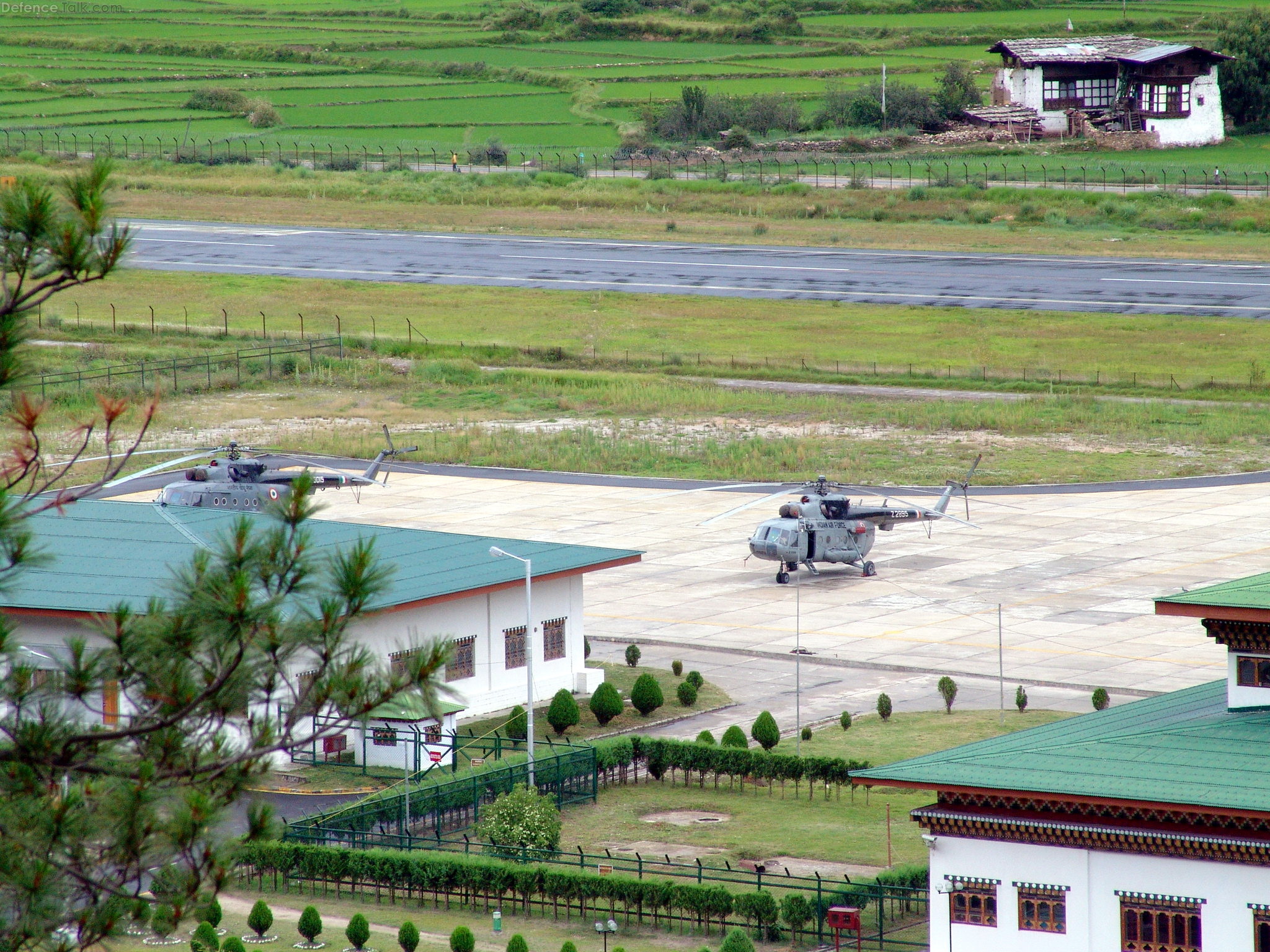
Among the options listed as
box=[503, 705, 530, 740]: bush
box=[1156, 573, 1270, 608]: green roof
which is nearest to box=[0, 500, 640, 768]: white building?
box=[503, 705, 530, 740]: bush

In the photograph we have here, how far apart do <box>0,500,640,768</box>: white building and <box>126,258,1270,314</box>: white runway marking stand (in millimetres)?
62022

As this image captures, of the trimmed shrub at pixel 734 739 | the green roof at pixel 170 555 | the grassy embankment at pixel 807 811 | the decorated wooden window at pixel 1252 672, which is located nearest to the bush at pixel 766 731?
the trimmed shrub at pixel 734 739

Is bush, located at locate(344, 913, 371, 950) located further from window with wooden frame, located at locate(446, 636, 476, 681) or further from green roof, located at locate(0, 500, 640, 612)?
window with wooden frame, located at locate(446, 636, 476, 681)

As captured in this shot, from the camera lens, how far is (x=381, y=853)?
40125mm

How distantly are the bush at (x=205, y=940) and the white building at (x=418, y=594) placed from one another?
11857 millimetres

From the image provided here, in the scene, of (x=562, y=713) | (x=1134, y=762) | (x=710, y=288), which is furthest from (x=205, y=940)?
(x=710, y=288)

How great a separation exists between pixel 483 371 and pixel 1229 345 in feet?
139

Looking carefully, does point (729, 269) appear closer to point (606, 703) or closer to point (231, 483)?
point (231, 483)

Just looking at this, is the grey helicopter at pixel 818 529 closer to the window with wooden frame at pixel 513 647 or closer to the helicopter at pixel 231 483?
the window with wooden frame at pixel 513 647

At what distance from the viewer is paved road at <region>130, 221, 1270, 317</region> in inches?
4592

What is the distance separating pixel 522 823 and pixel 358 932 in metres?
6.00

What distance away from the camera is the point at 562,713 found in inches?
2021

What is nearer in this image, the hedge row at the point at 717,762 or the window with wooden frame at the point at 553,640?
the hedge row at the point at 717,762

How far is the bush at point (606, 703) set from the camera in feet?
172
